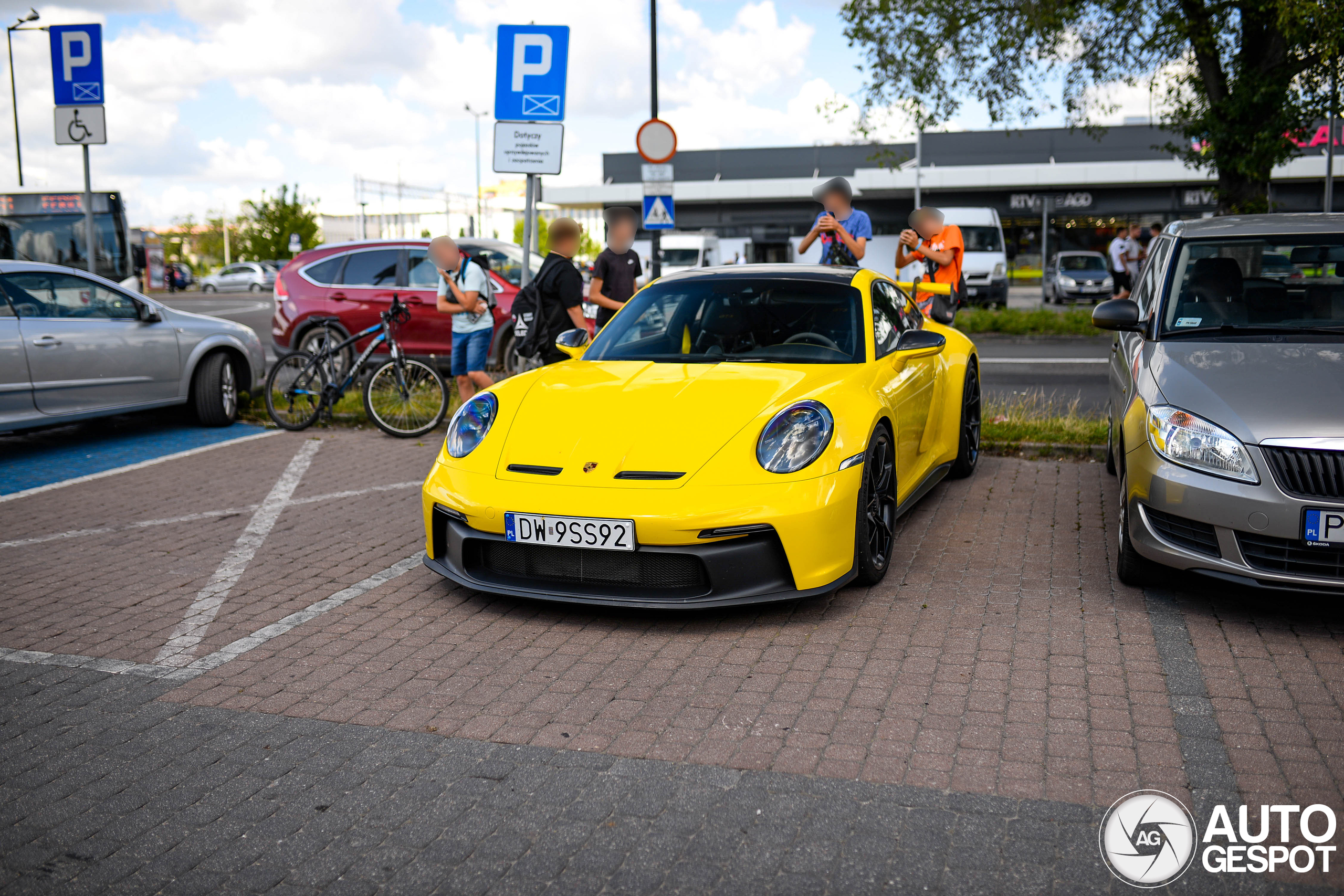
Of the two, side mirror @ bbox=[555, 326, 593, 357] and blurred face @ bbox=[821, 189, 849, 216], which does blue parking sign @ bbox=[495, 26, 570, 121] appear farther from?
side mirror @ bbox=[555, 326, 593, 357]

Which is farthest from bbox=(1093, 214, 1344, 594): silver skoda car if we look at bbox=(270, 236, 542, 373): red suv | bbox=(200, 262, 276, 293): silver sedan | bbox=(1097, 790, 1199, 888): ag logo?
bbox=(200, 262, 276, 293): silver sedan

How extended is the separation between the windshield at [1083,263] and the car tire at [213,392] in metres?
26.4

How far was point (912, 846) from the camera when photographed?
8.89 ft

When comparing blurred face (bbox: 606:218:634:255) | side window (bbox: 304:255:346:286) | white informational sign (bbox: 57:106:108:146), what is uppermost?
white informational sign (bbox: 57:106:108:146)

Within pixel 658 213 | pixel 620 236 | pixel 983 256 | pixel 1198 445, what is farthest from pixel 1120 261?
pixel 1198 445

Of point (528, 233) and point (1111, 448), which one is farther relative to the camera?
point (528, 233)

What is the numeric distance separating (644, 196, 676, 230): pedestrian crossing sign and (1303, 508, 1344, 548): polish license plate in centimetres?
1075

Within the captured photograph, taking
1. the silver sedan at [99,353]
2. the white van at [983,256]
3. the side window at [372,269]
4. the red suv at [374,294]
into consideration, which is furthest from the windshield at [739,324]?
the white van at [983,256]

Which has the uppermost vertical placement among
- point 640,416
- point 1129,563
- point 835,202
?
point 835,202

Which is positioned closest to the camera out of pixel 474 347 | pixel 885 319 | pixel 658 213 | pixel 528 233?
pixel 885 319

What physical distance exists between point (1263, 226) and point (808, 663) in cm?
344

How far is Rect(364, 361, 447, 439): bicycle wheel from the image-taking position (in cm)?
893

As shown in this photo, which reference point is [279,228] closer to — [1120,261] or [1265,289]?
[1120,261]

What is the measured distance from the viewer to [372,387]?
894 cm
